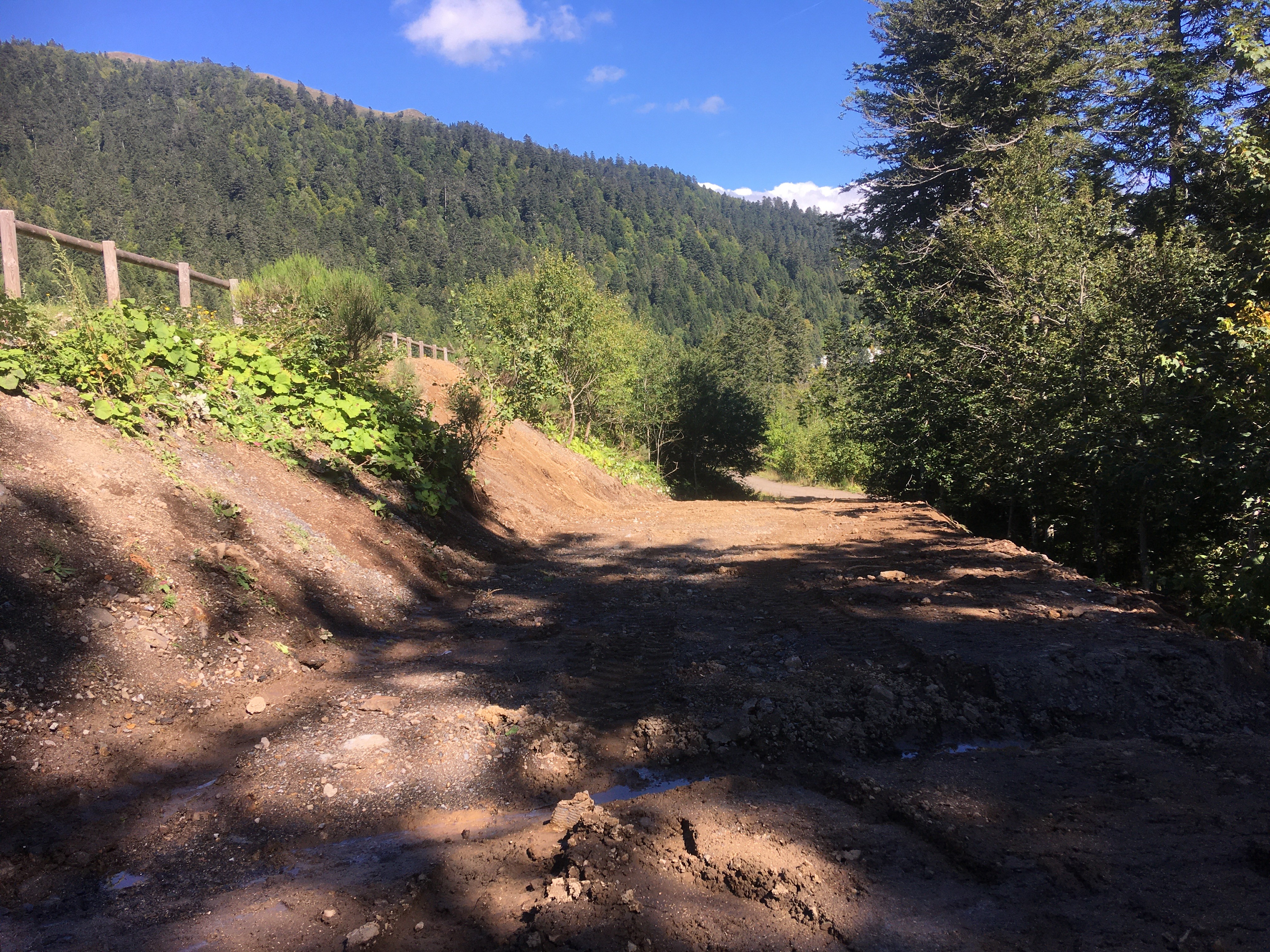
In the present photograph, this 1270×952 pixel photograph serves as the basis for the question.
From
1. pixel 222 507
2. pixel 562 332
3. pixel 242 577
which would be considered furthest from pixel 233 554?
pixel 562 332

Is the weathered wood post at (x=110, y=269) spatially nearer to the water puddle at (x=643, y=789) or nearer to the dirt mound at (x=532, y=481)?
the dirt mound at (x=532, y=481)

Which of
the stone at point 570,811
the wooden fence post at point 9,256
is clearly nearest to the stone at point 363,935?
the stone at point 570,811

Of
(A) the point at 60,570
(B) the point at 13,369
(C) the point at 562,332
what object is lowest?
(A) the point at 60,570

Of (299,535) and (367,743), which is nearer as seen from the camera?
(367,743)

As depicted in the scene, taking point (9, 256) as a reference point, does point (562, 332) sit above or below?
above

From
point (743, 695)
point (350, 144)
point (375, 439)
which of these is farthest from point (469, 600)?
point (350, 144)

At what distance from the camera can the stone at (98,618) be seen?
14.5 feet

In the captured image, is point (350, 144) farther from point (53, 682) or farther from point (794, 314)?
point (53, 682)

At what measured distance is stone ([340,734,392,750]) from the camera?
159 inches

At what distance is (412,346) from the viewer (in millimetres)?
28609

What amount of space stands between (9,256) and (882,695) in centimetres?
774

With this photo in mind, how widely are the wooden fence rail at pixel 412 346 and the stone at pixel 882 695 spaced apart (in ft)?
38.4

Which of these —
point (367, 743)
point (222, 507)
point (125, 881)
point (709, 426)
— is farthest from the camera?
point (709, 426)

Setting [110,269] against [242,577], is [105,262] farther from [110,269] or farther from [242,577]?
[242,577]
